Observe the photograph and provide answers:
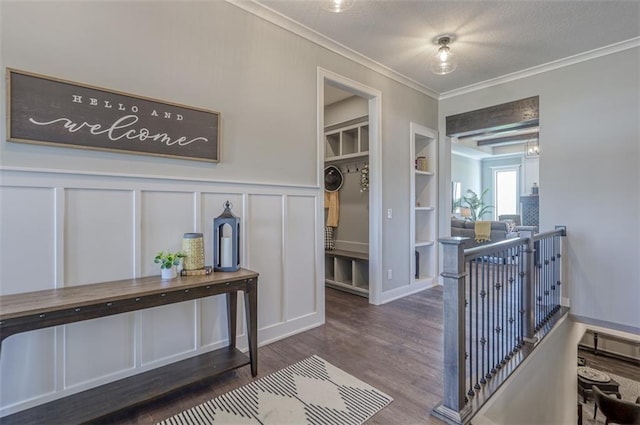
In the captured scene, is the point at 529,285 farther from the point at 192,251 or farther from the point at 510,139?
the point at 510,139

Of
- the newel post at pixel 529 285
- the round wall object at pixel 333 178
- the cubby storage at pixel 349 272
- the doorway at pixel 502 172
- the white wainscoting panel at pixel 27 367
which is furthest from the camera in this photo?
the doorway at pixel 502 172

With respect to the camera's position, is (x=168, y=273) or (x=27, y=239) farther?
(x=168, y=273)

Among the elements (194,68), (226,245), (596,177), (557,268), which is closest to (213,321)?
(226,245)

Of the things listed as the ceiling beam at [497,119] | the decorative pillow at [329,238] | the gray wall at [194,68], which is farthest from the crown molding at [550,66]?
the decorative pillow at [329,238]

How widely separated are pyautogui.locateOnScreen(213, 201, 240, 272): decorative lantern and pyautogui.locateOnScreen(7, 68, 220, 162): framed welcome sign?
466 mm

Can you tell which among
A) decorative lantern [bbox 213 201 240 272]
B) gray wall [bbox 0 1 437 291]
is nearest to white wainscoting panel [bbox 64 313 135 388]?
decorative lantern [bbox 213 201 240 272]

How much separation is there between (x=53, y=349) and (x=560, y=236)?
460cm

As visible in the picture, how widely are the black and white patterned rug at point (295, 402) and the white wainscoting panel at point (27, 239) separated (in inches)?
41.1

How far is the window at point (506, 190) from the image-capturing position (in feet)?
32.1

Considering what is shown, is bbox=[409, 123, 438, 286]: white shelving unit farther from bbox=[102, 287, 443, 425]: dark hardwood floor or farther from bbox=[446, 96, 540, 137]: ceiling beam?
bbox=[102, 287, 443, 425]: dark hardwood floor

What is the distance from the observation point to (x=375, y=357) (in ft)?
7.70

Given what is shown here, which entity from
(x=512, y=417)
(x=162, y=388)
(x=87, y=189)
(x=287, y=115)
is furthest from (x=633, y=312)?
(x=87, y=189)

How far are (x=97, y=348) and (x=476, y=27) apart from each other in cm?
384

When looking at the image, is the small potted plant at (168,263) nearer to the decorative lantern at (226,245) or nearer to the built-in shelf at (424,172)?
the decorative lantern at (226,245)
